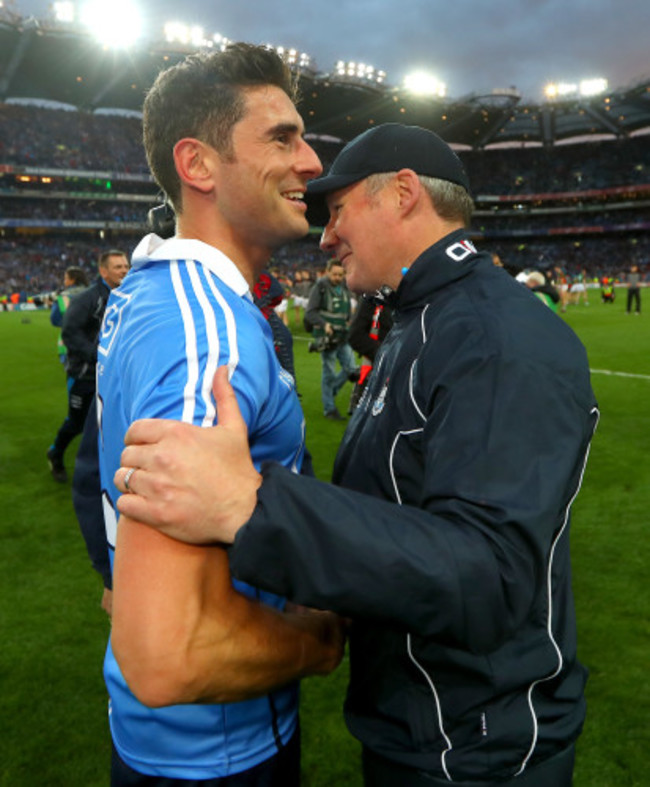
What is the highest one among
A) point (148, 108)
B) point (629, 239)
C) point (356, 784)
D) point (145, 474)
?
point (629, 239)

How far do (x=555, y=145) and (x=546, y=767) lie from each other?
78.0 m

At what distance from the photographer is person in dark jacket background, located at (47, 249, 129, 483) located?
7.03m

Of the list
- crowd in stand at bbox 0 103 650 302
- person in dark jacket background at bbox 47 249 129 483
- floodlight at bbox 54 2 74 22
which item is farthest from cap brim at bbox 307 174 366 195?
floodlight at bbox 54 2 74 22

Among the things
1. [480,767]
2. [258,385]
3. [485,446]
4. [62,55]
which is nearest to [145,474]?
[258,385]

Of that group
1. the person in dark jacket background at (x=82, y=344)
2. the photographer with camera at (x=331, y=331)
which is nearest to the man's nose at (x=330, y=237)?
A: the person in dark jacket background at (x=82, y=344)

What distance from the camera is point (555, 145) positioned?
230 feet

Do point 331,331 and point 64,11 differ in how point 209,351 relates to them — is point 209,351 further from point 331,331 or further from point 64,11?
point 64,11

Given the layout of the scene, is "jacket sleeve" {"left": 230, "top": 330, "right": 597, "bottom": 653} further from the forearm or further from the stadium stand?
the stadium stand

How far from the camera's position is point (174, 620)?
41.0 inches

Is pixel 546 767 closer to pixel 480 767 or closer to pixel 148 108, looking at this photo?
pixel 480 767

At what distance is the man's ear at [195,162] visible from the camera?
5.51ft

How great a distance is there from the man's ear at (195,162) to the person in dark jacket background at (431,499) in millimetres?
346

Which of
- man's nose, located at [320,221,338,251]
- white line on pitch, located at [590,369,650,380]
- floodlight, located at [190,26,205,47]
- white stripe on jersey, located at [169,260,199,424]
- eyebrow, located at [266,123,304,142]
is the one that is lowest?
white line on pitch, located at [590,369,650,380]

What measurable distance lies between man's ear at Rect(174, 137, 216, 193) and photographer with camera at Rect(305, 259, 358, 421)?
8.22 m
